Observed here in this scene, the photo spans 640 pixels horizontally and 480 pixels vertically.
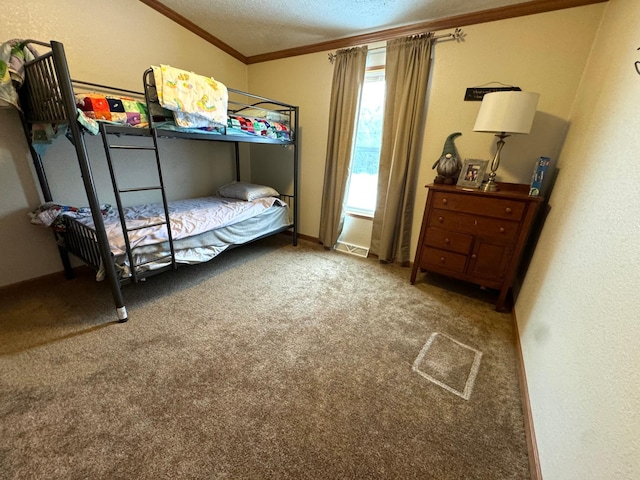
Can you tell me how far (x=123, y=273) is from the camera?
1750 millimetres

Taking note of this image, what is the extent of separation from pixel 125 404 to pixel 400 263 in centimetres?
252

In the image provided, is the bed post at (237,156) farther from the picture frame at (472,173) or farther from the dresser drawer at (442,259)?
the picture frame at (472,173)

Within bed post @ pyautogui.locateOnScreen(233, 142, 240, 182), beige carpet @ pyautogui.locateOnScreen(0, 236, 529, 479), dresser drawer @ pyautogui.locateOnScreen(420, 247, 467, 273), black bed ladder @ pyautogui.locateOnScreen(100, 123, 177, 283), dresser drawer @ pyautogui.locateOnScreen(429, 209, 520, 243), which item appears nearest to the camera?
beige carpet @ pyautogui.locateOnScreen(0, 236, 529, 479)

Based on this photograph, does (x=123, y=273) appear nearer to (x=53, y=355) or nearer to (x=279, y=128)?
(x=53, y=355)

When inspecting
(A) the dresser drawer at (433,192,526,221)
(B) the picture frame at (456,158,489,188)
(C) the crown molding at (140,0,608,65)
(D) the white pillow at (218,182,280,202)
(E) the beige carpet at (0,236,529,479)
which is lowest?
(E) the beige carpet at (0,236,529,479)

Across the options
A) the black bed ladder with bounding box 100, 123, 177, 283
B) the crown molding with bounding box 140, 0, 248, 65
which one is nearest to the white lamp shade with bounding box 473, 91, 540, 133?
the black bed ladder with bounding box 100, 123, 177, 283

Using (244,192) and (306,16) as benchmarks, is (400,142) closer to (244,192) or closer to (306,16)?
(306,16)

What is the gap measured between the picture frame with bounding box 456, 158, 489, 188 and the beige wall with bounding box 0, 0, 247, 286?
2.95 metres

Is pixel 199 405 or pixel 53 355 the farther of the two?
pixel 53 355

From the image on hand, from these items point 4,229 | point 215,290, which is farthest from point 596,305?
point 4,229

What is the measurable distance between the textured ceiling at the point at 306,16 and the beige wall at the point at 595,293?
3.73 ft

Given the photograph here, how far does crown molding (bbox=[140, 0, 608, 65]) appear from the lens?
1.92 m

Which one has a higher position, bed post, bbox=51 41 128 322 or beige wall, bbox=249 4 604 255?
beige wall, bbox=249 4 604 255

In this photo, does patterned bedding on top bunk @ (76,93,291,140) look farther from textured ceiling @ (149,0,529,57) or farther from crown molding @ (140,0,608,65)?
crown molding @ (140,0,608,65)
